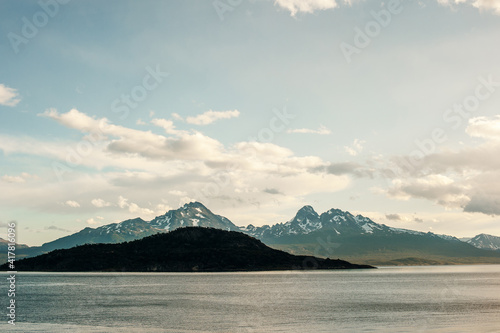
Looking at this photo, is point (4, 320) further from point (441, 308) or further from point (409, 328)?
point (441, 308)

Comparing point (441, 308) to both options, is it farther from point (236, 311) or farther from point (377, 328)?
point (236, 311)

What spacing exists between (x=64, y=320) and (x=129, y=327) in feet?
51.8

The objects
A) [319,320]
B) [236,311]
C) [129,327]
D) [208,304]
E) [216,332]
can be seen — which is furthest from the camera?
[208,304]

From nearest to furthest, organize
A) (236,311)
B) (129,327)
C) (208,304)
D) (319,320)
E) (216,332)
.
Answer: (216,332) → (129,327) → (319,320) → (236,311) → (208,304)

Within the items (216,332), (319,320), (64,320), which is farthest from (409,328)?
(64,320)

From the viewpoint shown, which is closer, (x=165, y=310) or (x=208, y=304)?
(x=165, y=310)

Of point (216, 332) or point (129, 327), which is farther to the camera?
point (129, 327)

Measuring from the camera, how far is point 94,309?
93.3 m

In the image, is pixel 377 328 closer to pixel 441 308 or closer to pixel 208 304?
pixel 441 308

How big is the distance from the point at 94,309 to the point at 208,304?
26.4 meters

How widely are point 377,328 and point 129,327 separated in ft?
125

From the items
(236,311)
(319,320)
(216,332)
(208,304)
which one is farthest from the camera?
(208,304)

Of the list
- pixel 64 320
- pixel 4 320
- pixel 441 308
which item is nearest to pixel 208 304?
pixel 64 320

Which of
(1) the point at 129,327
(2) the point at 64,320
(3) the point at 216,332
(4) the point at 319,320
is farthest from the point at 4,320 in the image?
(4) the point at 319,320
